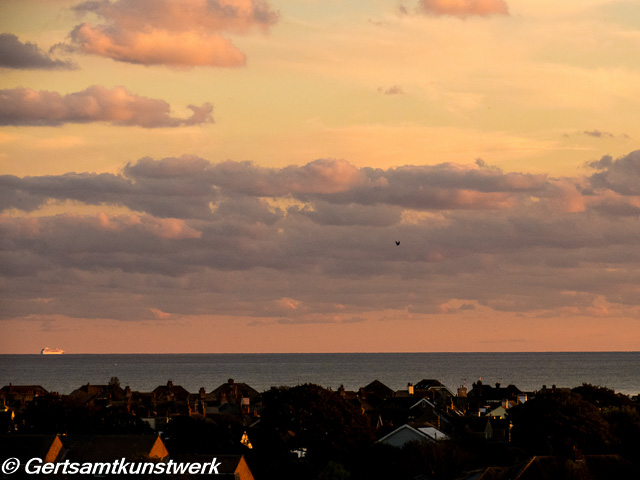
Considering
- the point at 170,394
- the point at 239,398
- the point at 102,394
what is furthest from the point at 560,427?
the point at 102,394

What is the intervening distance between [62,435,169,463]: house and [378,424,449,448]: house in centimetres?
1819

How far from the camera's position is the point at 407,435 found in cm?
7662

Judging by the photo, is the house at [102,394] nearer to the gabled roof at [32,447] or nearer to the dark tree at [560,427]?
the gabled roof at [32,447]

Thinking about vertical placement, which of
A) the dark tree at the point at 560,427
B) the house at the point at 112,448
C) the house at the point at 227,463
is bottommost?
the house at the point at 227,463

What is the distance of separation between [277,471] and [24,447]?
16.3m

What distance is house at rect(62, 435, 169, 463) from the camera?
63.8 m

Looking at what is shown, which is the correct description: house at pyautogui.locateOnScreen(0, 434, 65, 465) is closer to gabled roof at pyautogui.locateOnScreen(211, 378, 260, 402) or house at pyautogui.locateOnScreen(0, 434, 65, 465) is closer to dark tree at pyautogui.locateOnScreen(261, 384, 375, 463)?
dark tree at pyautogui.locateOnScreen(261, 384, 375, 463)

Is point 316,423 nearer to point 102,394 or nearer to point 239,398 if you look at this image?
point 239,398

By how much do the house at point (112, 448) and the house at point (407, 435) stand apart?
1819 cm

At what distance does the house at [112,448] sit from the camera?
209 feet

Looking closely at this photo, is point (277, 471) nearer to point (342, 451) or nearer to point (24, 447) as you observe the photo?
point (342, 451)

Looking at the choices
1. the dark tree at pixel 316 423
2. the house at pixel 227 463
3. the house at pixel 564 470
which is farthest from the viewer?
the dark tree at pixel 316 423

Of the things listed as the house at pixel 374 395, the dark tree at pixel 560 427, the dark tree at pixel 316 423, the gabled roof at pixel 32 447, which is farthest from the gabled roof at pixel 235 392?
the gabled roof at pixel 32 447

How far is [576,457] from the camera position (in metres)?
55.7
